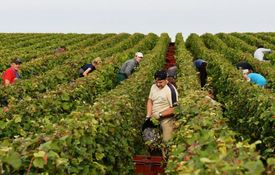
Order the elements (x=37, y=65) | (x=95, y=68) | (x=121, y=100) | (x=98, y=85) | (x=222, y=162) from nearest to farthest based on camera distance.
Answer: (x=222, y=162) < (x=121, y=100) < (x=98, y=85) < (x=95, y=68) < (x=37, y=65)

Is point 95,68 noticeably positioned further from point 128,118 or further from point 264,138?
point 264,138

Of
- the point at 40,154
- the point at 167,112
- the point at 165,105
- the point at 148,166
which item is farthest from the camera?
the point at 165,105

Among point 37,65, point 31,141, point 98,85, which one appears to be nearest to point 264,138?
point 31,141

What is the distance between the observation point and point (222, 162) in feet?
16.2

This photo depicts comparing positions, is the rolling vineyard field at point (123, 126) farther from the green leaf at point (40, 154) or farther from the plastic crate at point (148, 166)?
the plastic crate at point (148, 166)

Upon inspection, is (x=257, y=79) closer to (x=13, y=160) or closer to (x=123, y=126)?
(x=123, y=126)

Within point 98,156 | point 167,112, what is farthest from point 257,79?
point 98,156

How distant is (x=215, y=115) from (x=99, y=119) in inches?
72.5

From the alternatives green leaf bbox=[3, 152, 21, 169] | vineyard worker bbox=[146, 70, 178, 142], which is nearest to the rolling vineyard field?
green leaf bbox=[3, 152, 21, 169]

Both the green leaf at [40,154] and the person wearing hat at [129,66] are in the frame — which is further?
the person wearing hat at [129,66]

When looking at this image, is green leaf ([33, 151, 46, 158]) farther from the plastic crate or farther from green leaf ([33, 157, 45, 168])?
the plastic crate

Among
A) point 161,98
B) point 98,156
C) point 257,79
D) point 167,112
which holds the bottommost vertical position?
point 98,156

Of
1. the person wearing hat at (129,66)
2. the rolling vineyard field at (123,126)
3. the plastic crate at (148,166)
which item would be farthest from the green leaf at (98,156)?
the person wearing hat at (129,66)

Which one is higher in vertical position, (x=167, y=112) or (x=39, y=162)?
(x=167, y=112)
